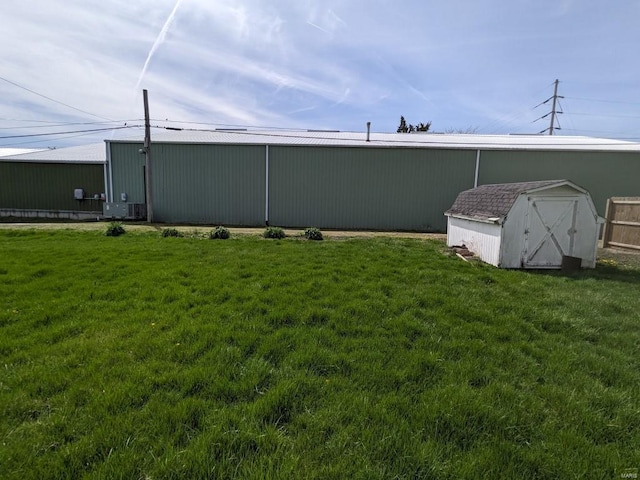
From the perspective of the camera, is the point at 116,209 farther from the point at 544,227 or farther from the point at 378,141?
the point at 544,227

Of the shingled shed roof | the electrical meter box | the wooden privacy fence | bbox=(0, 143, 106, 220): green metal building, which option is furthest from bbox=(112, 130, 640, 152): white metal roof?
the shingled shed roof

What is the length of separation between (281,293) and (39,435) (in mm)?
2913

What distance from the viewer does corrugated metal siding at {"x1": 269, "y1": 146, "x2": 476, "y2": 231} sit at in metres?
14.9

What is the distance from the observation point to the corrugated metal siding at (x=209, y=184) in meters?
15.4

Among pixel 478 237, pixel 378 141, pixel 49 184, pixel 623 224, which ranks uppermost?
pixel 378 141

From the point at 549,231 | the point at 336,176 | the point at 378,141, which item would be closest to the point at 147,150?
the point at 336,176

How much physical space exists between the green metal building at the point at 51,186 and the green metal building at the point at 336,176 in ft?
8.12

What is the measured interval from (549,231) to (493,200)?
1360 millimetres

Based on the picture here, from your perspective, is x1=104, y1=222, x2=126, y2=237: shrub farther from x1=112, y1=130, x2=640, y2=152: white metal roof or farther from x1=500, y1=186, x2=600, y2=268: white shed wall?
x1=500, y1=186, x2=600, y2=268: white shed wall

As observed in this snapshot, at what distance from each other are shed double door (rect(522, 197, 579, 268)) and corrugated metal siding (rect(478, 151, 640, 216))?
8058 millimetres

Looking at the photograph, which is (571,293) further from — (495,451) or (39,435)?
(39,435)

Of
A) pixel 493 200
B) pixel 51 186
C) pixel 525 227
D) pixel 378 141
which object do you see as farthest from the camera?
pixel 51 186

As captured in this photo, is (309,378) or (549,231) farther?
(549,231)

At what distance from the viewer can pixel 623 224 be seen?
10055 millimetres
